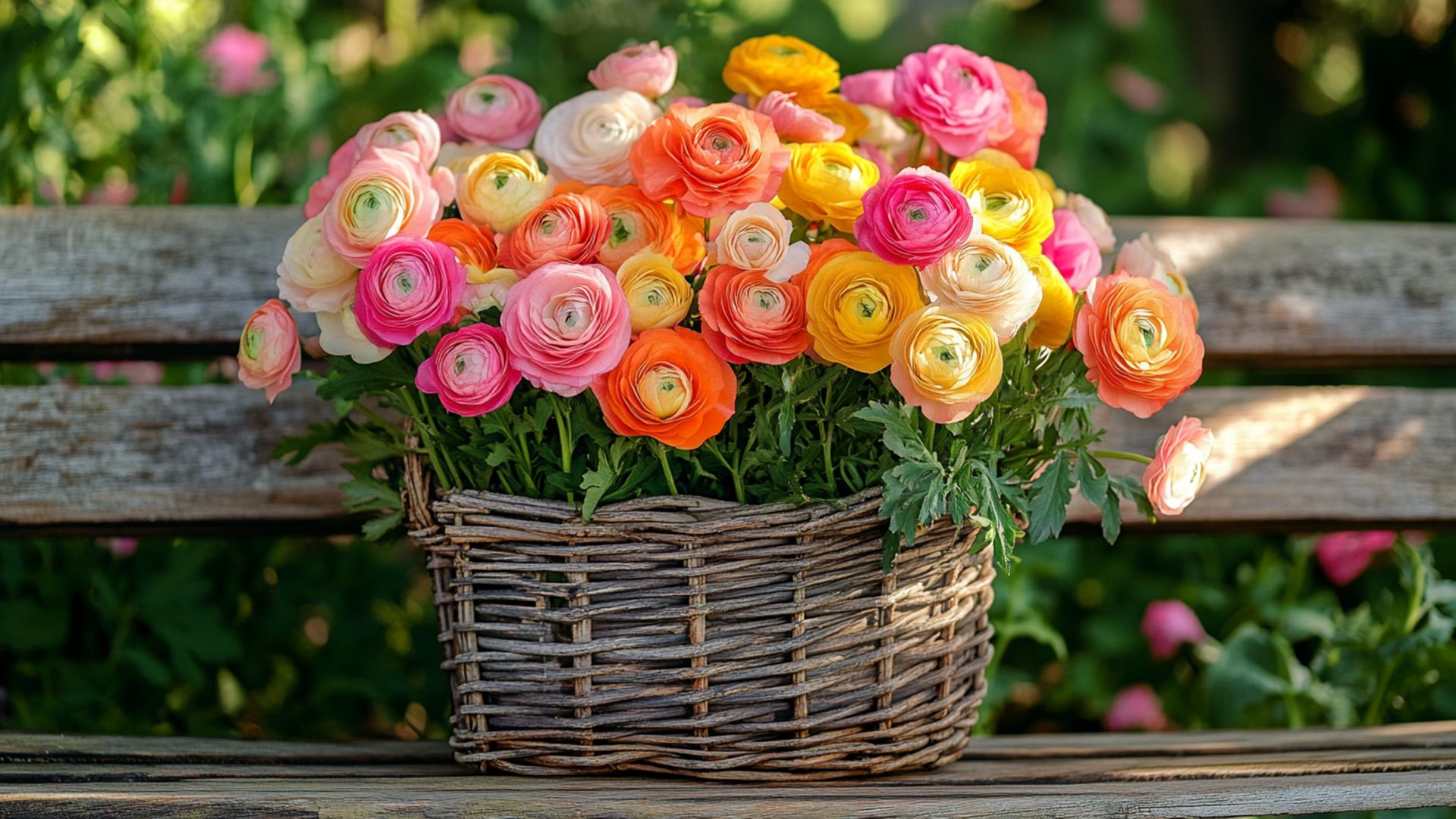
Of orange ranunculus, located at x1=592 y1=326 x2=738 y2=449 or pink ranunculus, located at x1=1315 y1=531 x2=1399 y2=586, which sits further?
pink ranunculus, located at x1=1315 y1=531 x2=1399 y2=586

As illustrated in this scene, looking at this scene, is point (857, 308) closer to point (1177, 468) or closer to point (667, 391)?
point (667, 391)

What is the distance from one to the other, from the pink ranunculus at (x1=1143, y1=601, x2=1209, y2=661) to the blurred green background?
0.04 meters

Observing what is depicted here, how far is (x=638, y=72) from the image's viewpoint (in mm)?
897

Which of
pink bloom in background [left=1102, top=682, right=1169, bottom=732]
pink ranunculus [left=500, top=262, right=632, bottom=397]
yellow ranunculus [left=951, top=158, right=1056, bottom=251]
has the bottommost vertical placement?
pink bloom in background [left=1102, top=682, right=1169, bottom=732]

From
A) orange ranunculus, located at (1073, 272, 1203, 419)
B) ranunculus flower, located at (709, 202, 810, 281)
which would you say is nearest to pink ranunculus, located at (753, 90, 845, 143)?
ranunculus flower, located at (709, 202, 810, 281)

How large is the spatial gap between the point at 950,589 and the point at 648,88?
1.50 feet

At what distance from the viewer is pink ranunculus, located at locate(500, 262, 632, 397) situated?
2.38 ft

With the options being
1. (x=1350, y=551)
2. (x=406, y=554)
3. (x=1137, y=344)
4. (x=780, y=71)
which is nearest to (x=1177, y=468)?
(x=1137, y=344)

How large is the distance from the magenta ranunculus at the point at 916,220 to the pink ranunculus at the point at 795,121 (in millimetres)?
122

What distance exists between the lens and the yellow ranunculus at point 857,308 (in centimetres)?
74

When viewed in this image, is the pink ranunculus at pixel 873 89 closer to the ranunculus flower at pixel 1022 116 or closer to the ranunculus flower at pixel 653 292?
the ranunculus flower at pixel 1022 116

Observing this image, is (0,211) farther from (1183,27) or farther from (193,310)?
(1183,27)

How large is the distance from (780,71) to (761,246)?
209mm

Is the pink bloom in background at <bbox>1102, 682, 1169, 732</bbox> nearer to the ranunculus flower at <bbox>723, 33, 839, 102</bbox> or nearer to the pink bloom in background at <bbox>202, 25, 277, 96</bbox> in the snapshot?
the ranunculus flower at <bbox>723, 33, 839, 102</bbox>
